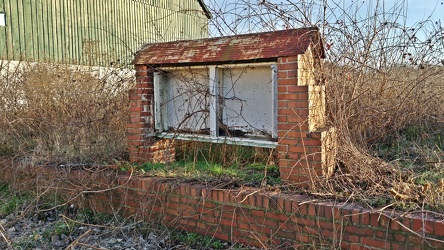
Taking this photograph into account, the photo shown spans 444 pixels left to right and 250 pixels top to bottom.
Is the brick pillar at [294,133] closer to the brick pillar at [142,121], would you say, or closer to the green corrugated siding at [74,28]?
the brick pillar at [142,121]

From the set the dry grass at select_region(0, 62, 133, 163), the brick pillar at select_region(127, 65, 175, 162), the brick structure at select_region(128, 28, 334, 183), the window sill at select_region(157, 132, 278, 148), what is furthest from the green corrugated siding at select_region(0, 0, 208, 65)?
the brick structure at select_region(128, 28, 334, 183)

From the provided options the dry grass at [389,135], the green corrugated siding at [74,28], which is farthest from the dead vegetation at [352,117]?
the green corrugated siding at [74,28]

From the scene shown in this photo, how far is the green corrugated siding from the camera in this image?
10727 mm

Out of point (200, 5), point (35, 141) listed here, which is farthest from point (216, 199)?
point (200, 5)

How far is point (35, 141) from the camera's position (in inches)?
252

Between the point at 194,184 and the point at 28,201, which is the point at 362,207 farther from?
the point at 28,201

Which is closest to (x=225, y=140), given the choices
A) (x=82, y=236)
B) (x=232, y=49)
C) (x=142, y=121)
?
(x=232, y=49)

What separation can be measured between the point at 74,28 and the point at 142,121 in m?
9.65

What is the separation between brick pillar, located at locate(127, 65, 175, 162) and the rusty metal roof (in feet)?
Result: 0.83

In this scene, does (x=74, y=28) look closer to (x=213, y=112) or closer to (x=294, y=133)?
(x=213, y=112)

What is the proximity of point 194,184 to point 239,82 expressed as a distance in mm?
1409

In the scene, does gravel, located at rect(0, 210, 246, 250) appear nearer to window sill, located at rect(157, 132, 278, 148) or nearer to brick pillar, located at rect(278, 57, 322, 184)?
brick pillar, located at rect(278, 57, 322, 184)

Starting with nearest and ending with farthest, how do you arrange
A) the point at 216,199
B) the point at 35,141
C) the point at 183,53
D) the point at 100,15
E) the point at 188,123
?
the point at 216,199 < the point at 183,53 < the point at 188,123 < the point at 35,141 < the point at 100,15

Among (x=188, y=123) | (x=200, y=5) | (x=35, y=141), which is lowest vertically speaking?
(x=35, y=141)
